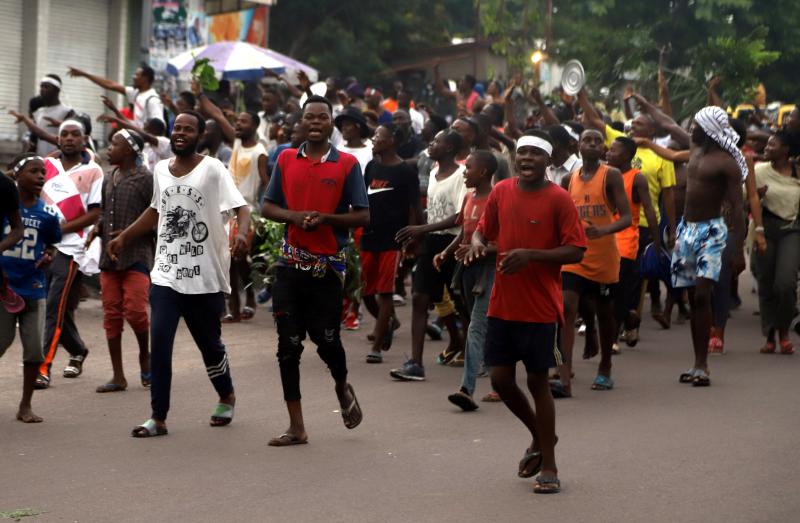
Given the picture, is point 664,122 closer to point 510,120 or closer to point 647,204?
point 647,204

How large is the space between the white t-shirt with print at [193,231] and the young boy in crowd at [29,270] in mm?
976

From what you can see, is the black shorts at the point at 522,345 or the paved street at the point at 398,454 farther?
the black shorts at the point at 522,345

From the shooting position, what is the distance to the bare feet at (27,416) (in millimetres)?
8781

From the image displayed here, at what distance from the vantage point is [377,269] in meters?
11.9

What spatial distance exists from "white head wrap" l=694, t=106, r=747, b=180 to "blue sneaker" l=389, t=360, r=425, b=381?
2830 millimetres

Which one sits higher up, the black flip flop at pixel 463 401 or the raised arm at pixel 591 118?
the raised arm at pixel 591 118

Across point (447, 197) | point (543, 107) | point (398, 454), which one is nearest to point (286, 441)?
point (398, 454)

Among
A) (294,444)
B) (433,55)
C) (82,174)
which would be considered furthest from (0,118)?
(433,55)

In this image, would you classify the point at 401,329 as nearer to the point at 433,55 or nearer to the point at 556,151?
the point at 556,151

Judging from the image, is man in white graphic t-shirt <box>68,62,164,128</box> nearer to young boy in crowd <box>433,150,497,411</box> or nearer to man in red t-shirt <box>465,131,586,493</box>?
young boy in crowd <box>433,150,497,411</box>

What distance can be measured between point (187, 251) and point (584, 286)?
10.8 ft

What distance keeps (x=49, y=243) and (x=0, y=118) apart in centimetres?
1352

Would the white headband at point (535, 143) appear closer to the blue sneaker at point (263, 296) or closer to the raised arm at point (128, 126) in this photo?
the raised arm at point (128, 126)

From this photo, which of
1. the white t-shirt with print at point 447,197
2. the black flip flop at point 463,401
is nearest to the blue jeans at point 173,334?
the black flip flop at point 463,401
